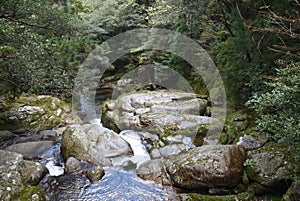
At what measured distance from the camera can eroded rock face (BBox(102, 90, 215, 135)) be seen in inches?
253

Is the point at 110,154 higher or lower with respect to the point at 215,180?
lower

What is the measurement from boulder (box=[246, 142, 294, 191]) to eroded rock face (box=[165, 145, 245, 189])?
245 millimetres

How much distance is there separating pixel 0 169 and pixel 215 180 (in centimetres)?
407

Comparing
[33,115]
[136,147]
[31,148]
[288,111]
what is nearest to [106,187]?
[136,147]

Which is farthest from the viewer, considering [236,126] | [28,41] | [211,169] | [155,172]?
[236,126]

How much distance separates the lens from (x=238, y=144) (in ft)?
15.7

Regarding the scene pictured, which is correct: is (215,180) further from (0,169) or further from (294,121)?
(0,169)

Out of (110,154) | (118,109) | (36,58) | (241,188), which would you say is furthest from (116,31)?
(241,188)

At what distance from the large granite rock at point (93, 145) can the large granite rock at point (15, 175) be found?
895 millimetres

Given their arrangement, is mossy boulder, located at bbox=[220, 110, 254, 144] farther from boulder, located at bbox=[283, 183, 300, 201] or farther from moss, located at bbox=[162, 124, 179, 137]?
boulder, located at bbox=[283, 183, 300, 201]

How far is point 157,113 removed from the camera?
721 centimetres

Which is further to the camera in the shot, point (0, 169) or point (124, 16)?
point (124, 16)

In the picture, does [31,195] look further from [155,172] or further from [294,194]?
[294,194]

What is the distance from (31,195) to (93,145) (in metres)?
2.36
